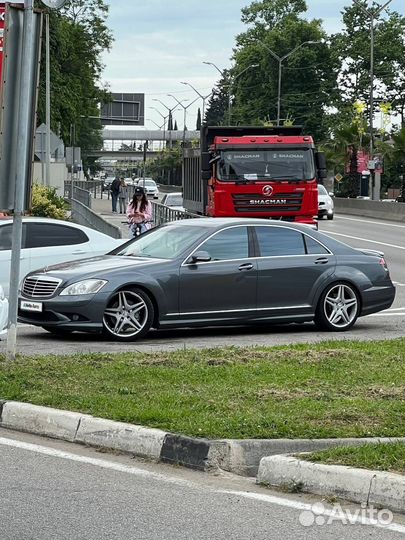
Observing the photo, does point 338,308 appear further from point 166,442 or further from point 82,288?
point 166,442

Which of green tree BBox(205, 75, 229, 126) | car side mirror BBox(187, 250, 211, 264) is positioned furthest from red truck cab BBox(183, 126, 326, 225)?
green tree BBox(205, 75, 229, 126)

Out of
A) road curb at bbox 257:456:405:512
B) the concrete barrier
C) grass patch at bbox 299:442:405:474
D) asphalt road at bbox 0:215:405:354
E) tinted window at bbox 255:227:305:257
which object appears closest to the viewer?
road curb at bbox 257:456:405:512

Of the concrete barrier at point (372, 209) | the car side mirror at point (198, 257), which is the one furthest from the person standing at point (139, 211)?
the concrete barrier at point (372, 209)

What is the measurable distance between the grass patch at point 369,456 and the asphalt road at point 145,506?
35 cm

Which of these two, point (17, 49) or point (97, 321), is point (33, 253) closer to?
point (97, 321)

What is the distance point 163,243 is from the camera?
15.6 meters

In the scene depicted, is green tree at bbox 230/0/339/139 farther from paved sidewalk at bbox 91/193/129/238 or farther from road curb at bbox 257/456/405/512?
road curb at bbox 257/456/405/512

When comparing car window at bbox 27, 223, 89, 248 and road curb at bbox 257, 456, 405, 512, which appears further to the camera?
car window at bbox 27, 223, 89, 248

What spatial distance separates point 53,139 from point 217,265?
27986 mm

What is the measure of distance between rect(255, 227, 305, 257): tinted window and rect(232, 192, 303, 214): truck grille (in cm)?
1392

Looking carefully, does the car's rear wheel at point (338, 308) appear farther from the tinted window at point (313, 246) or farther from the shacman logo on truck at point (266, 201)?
the shacman logo on truck at point (266, 201)

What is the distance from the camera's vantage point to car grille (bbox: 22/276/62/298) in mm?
14578

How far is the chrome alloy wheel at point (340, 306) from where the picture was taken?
15898 millimetres

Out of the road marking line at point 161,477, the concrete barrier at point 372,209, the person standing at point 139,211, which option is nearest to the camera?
the road marking line at point 161,477
